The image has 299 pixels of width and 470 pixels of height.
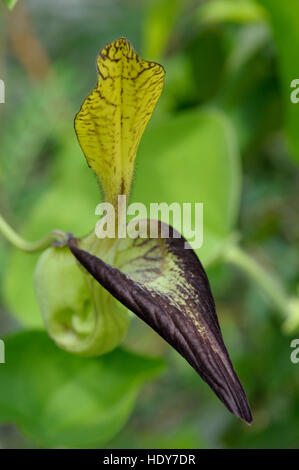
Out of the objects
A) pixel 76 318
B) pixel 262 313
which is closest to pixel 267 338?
pixel 262 313

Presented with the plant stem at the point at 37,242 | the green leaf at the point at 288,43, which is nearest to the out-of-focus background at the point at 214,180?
the green leaf at the point at 288,43

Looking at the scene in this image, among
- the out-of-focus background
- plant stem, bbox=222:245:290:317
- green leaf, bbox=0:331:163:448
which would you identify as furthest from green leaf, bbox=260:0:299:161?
green leaf, bbox=0:331:163:448

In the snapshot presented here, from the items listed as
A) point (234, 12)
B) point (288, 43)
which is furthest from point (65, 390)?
point (234, 12)

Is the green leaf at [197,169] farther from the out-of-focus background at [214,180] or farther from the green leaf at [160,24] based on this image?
the green leaf at [160,24]

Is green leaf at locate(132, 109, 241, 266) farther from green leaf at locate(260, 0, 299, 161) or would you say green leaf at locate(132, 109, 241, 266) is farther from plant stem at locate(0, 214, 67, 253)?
plant stem at locate(0, 214, 67, 253)

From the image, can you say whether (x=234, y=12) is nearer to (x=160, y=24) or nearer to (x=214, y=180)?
(x=160, y=24)

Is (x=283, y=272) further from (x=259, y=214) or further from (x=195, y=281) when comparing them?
(x=195, y=281)
